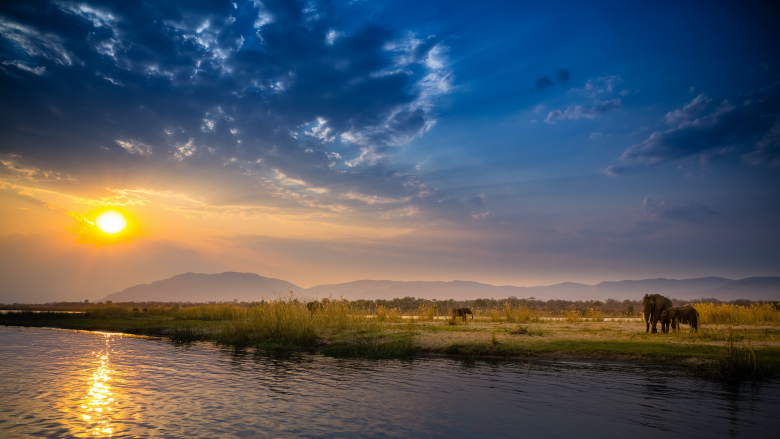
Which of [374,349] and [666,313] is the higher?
[666,313]

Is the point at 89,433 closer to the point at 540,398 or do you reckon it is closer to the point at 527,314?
the point at 540,398

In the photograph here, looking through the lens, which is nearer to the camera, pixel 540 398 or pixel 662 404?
pixel 662 404

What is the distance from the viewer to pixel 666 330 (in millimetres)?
21859

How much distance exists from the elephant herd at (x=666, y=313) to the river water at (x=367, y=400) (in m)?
9.21

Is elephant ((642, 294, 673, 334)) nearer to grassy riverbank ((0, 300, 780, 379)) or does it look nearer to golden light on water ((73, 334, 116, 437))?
grassy riverbank ((0, 300, 780, 379))

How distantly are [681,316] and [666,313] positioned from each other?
2.13ft

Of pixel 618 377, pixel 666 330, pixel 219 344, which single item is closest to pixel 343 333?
pixel 219 344

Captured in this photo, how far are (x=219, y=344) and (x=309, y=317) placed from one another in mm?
5157

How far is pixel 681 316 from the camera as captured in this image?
70.1ft

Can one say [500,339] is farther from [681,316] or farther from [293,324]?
[293,324]

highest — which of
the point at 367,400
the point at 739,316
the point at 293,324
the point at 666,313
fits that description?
the point at 666,313

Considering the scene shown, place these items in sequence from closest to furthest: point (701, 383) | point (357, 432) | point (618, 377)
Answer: point (357, 432)
point (701, 383)
point (618, 377)

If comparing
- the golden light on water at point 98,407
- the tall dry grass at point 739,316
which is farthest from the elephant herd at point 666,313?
the golden light on water at point 98,407

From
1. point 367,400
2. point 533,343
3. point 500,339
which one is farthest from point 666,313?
point 367,400
